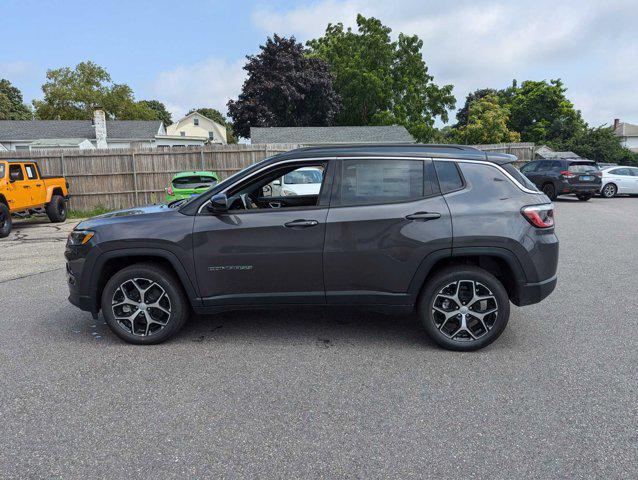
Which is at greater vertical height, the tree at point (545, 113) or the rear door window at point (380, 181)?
the tree at point (545, 113)

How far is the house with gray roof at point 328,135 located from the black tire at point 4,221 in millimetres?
24059

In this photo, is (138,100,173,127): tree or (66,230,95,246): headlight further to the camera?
(138,100,173,127): tree

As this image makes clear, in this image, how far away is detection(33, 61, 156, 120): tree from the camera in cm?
5672

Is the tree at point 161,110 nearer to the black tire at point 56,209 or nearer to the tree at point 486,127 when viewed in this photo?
the tree at point 486,127

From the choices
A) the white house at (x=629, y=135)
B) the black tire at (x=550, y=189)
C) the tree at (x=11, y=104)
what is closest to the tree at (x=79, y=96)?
the tree at (x=11, y=104)

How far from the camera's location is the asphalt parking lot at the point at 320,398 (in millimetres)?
2664

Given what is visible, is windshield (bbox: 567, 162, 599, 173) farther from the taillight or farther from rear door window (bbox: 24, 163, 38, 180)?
rear door window (bbox: 24, 163, 38, 180)

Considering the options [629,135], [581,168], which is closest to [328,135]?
→ [581,168]

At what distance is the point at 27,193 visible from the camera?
13414mm

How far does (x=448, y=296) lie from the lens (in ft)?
13.5

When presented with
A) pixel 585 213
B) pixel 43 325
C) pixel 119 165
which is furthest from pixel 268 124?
pixel 43 325

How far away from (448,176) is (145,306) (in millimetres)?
2973

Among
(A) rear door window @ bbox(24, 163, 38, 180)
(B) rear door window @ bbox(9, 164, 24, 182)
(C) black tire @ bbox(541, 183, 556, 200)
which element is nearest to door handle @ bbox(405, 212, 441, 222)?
(B) rear door window @ bbox(9, 164, 24, 182)

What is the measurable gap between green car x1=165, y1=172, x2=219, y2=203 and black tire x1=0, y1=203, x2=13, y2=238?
157 inches
